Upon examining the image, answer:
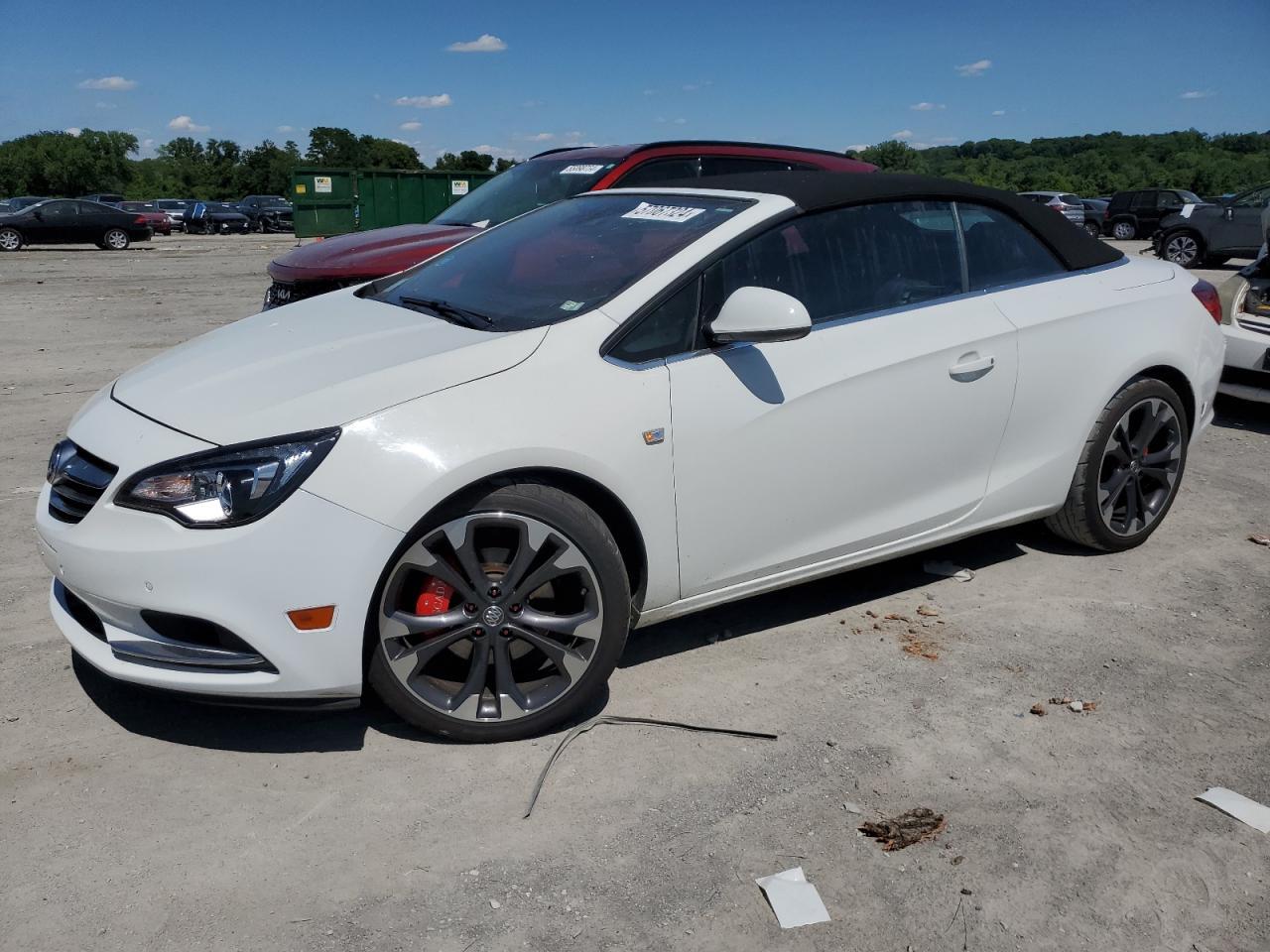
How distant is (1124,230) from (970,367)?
31.7 m

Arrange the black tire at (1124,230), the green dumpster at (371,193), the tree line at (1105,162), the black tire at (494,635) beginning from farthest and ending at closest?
the tree line at (1105,162)
the black tire at (1124,230)
the green dumpster at (371,193)
the black tire at (494,635)

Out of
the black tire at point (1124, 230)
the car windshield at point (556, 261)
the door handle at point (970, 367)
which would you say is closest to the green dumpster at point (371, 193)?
the black tire at point (1124, 230)

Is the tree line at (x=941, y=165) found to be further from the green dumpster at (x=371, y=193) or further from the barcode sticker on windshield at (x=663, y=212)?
the barcode sticker on windshield at (x=663, y=212)

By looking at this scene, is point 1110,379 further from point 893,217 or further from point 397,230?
point 397,230

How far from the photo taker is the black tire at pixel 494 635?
2.92 metres

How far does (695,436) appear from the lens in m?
3.26

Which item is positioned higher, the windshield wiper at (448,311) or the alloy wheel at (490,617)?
the windshield wiper at (448,311)

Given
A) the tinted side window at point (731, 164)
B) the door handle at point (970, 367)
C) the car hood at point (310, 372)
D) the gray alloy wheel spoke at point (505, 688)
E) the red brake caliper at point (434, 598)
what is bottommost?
the gray alloy wheel spoke at point (505, 688)

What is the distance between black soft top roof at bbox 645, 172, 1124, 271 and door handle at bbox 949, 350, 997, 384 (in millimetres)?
657

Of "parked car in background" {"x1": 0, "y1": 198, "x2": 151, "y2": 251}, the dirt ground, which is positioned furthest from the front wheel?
the dirt ground

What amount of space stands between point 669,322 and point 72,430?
6.12ft

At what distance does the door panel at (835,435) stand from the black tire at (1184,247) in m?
18.9

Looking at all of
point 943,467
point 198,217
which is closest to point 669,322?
point 943,467

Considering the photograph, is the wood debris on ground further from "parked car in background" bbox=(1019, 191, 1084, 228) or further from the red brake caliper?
"parked car in background" bbox=(1019, 191, 1084, 228)
